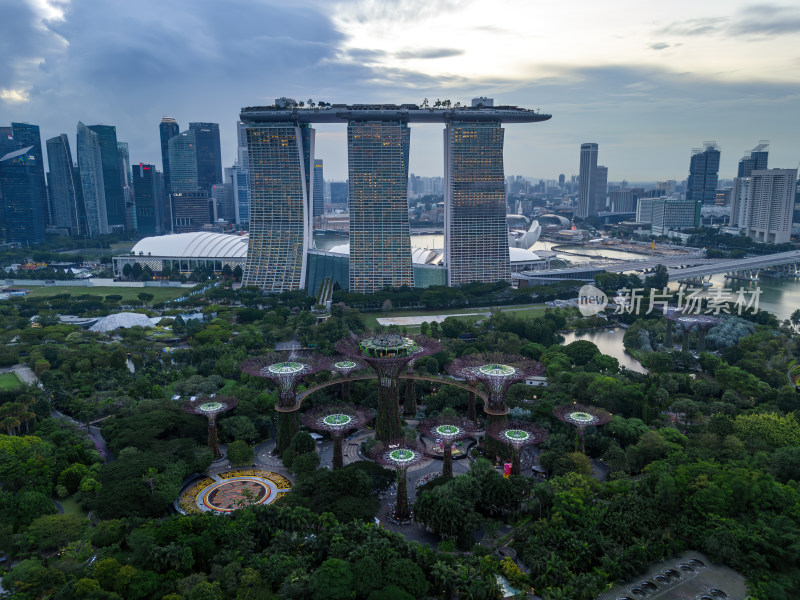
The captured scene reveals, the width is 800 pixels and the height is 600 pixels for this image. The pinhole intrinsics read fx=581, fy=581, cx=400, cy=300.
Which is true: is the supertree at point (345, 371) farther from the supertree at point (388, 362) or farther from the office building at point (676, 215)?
the office building at point (676, 215)

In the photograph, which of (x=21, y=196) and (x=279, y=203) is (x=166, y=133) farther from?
(x=279, y=203)

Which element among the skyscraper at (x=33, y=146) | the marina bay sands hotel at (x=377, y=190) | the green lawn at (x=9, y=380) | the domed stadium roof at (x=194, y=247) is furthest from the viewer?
the skyscraper at (x=33, y=146)

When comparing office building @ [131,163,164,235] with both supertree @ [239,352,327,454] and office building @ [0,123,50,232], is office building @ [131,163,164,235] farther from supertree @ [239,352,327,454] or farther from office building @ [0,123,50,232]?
supertree @ [239,352,327,454]

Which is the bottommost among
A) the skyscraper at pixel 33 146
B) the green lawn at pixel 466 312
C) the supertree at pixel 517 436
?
the green lawn at pixel 466 312

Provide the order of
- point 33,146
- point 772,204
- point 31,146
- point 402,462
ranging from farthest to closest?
1. point 33,146
2. point 31,146
3. point 772,204
4. point 402,462

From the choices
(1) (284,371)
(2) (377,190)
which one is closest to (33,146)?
(2) (377,190)

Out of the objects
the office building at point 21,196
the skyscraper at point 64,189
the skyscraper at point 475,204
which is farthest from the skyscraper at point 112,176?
the skyscraper at point 475,204

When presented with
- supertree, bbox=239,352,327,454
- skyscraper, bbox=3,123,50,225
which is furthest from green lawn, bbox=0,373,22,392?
skyscraper, bbox=3,123,50,225

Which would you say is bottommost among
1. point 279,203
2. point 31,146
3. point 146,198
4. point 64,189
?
point 279,203
